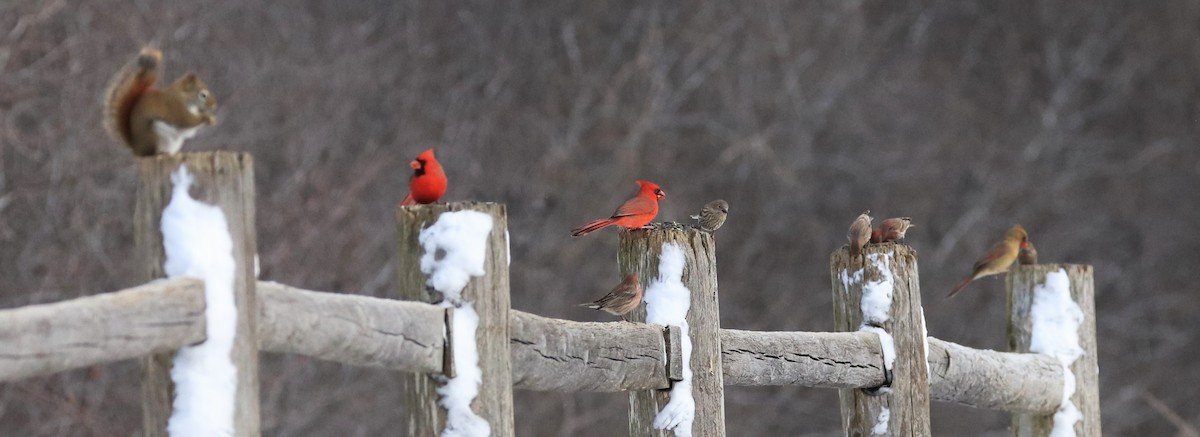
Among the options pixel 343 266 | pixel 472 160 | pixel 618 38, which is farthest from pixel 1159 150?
pixel 343 266

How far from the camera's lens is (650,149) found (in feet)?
54.0

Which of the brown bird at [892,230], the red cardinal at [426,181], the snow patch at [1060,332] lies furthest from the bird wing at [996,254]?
the red cardinal at [426,181]

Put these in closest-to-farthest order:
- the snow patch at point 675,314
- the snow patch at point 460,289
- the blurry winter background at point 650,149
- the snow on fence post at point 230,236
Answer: the snow on fence post at point 230,236 < the snow patch at point 460,289 < the snow patch at point 675,314 < the blurry winter background at point 650,149

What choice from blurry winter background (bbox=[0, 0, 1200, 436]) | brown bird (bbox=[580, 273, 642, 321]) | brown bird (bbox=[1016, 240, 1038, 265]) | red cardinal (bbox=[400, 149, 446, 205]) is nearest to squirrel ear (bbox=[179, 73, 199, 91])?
red cardinal (bbox=[400, 149, 446, 205])

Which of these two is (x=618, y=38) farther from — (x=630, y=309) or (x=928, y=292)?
(x=630, y=309)

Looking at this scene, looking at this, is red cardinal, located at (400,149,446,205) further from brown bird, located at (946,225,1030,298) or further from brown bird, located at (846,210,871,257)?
brown bird, located at (946,225,1030,298)

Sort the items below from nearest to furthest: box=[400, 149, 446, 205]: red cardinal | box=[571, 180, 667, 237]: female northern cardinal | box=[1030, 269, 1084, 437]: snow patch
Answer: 1. box=[400, 149, 446, 205]: red cardinal
2. box=[571, 180, 667, 237]: female northern cardinal
3. box=[1030, 269, 1084, 437]: snow patch

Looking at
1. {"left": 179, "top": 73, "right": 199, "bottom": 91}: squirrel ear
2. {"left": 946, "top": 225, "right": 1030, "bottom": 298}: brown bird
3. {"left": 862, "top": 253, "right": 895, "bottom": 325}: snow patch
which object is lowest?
{"left": 862, "top": 253, "right": 895, "bottom": 325}: snow patch

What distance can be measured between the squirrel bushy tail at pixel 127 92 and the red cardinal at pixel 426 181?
0.86 metres

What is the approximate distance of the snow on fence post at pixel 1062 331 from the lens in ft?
21.2

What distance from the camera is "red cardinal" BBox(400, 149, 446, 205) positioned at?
13.8 ft

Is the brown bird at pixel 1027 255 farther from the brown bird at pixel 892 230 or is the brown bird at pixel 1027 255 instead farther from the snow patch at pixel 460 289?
the snow patch at pixel 460 289

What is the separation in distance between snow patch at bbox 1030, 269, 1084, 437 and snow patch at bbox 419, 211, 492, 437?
129 inches

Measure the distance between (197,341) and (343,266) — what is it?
1041 cm
